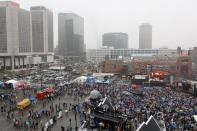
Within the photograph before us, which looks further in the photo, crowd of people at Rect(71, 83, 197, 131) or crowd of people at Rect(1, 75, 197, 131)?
crowd of people at Rect(1, 75, 197, 131)

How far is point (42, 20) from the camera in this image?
15588 centimetres

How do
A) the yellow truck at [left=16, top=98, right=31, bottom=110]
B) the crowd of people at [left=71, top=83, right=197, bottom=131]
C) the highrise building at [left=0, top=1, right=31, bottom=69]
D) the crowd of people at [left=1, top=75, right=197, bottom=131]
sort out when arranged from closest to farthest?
the crowd of people at [left=71, top=83, right=197, bottom=131]
the crowd of people at [left=1, top=75, right=197, bottom=131]
the yellow truck at [left=16, top=98, right=31, bottom=110]
the highrise building at [left=0, top=1, right=31, bottom=69]

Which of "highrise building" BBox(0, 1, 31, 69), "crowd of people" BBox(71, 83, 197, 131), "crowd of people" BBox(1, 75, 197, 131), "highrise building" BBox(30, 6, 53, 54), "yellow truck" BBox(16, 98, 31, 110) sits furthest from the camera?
"highrise building" BBox(30, 6, 53, 54)

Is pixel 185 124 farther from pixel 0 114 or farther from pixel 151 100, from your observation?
pixel 0 114

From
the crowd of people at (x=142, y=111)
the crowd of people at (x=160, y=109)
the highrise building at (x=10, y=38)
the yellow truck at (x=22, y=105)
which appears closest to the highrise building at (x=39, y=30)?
the highrise building at (x=10, y=38)

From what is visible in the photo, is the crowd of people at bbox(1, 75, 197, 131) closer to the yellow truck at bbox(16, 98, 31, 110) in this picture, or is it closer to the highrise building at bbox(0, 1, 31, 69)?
the yellow truck at bbox(16, 98, 31, 110)

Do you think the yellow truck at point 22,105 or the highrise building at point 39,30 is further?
the highrise building at point 39,30

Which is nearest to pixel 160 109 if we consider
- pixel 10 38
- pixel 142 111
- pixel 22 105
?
pixel 142 111

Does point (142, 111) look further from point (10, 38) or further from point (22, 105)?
point (10, 38)

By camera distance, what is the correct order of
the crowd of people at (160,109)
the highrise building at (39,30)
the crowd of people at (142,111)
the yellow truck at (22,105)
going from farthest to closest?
the highrise building at (39,30), the yellow truck at (22,105), the crowd of people at (142,111), the crowd of people at (160,109)

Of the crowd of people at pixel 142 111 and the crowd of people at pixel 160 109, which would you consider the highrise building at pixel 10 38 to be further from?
the crowd of people at pixel 160 109

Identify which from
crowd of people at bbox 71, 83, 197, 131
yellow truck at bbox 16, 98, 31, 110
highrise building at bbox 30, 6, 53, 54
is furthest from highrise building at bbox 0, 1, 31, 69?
crowd of people at bbox 71, 83, 197, 131

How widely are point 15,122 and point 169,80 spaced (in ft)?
130

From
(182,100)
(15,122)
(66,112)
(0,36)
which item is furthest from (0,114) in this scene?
(0,36)
